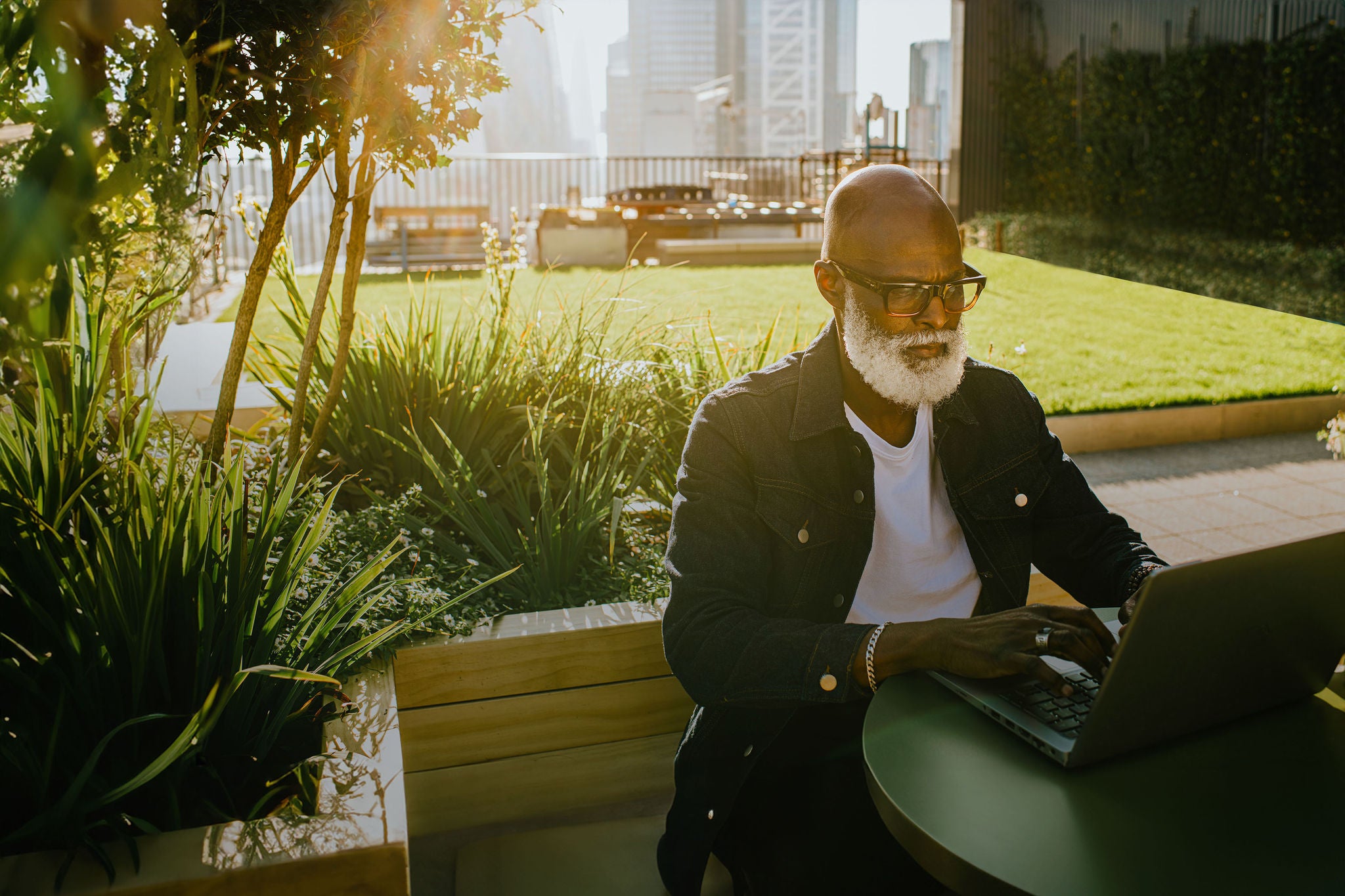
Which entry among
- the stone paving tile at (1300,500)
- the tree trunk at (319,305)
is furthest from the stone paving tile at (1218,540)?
the tree trunk at (319,305)

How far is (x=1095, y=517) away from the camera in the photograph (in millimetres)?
1975

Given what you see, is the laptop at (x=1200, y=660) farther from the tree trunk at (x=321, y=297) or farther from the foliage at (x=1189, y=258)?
the foliage at (x=1189, y=258)

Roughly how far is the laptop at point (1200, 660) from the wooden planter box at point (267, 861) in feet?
2.75

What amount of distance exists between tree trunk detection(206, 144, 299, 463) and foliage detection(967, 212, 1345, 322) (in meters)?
9.31

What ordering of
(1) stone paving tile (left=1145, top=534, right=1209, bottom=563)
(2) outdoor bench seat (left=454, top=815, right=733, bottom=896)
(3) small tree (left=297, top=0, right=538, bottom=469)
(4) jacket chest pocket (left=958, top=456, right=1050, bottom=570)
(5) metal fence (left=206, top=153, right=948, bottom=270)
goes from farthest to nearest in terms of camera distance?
(5) metal fence (left=206, top=153, right=948, bottom=270), (1) stone paving tile (left=1145, top=534, right=1209, bottom=563), (3) small tree (left=297, top=0, right=538, bottom=469), (2) outdoor bench seat (left=454, top=815, right=733, bottom=896), (4) jacket chest pocket (left=958, top=456, right=1050, bottom=570)

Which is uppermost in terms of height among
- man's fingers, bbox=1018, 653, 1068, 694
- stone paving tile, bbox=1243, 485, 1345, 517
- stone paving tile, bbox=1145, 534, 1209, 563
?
man's fingers, bbox=1018, 653, 1068, 694

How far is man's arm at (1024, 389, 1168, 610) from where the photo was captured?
186 cm

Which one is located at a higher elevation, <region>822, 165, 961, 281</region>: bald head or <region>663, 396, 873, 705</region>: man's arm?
<region>822, 165, 961, 281</region>: bald head

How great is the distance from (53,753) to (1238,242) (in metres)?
12.2

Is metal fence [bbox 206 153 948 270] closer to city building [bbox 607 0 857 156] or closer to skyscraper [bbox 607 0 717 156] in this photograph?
skyscraper [bbox 607 0 717 156]

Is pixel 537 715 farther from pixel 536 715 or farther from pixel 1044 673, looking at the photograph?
pixel 1044 673

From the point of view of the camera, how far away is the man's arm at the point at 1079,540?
1.86 meters

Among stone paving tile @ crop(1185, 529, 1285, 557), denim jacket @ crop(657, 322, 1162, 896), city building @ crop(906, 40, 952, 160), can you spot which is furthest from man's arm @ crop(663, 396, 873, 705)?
city building @ crop(906, 40, 952, 160)

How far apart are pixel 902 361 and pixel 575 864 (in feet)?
4.03
